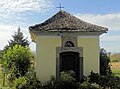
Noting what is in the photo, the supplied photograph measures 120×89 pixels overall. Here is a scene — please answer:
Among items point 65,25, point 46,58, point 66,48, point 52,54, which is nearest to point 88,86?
point 66,48

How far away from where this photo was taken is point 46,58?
709 inches

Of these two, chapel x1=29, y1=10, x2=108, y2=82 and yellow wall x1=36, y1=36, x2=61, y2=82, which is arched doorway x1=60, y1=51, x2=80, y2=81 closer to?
chapel x1=29, y1=10, x2=108, y2=82

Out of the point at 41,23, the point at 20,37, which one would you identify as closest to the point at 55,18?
the point at 41,23

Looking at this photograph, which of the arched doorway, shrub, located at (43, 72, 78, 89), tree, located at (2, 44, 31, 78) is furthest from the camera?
tree, located at (2, 44, 31, 78)

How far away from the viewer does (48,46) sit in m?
18.0

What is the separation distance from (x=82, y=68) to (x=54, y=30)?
2918 millimetres

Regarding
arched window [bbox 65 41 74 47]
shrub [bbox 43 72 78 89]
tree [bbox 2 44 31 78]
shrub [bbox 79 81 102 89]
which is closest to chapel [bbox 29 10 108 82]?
arched window [bbox 65 41 74 47]

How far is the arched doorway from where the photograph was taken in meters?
18.4

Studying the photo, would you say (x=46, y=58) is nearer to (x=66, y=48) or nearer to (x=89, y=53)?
(x=66, y=48)

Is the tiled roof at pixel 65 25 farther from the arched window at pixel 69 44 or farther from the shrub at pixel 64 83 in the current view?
the shrub at pixel 64 83

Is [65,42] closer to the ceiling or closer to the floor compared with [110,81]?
closer to the ceiling

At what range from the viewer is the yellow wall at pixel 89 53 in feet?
59.6

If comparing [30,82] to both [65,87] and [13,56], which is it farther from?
[13,56]

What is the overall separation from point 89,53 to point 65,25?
2.27m
